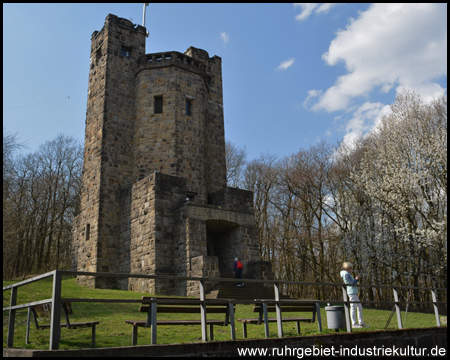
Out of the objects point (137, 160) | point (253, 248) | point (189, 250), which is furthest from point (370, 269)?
point (137, 160)

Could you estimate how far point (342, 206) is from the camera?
27.1 m

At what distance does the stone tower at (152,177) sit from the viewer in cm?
1747

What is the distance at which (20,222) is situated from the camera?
98.0 feet

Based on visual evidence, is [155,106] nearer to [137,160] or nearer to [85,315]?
[137,160]

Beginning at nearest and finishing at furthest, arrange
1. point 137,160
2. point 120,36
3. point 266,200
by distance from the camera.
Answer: point 137,160 < point 120,36 < point 266,200

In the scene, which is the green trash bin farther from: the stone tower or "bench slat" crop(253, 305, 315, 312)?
the stone tower

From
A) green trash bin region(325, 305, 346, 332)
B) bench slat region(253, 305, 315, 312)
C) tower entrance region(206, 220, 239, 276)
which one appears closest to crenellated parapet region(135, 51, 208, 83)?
tower entrance region(206, 220, 239, 276)

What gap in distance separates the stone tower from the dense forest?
7796mm

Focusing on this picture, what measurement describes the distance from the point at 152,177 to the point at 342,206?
46.4 ft

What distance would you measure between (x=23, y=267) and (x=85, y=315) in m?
23.5

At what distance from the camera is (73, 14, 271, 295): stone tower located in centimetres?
1747

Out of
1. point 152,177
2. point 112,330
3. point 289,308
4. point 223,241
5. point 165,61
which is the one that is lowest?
point 112,330

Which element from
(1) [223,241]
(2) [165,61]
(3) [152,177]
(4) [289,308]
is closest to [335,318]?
(4) [289,308]

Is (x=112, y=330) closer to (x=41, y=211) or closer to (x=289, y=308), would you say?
(x=289, y=308)
